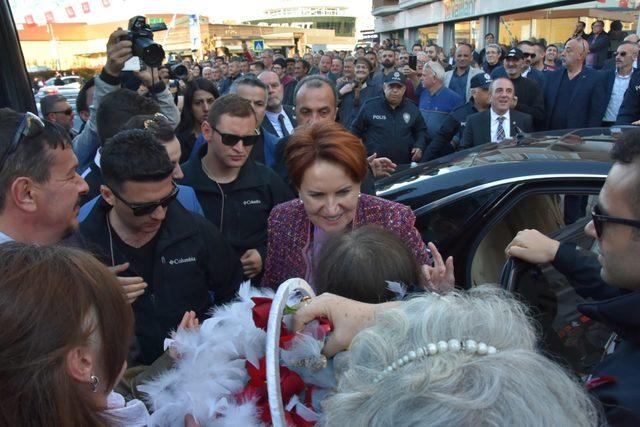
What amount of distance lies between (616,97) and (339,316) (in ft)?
23.4

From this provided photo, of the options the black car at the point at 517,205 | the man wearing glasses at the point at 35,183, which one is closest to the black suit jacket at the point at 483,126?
the black car at the point at 517,205

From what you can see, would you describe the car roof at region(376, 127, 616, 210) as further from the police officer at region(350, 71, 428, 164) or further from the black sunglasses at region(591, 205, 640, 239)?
the police officer at region(350, 71, 428, 164)

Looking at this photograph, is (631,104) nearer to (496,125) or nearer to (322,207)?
(496,125)

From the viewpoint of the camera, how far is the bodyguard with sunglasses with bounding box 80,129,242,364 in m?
2.17

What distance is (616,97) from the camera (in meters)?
6.86

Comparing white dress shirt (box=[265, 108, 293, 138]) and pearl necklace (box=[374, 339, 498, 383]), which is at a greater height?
pearl necklace (box=[374, 339, 498, 383])

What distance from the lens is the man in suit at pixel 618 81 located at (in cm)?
683

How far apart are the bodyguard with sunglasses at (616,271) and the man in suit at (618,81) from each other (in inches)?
233

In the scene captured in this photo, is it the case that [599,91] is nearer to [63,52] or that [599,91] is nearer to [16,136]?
[16,136]

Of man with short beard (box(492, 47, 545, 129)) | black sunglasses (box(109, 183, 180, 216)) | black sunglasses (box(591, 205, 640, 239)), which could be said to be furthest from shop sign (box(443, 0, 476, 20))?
black sunglasses (box(591, 205, 640, 239))

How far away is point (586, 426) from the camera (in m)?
0.81

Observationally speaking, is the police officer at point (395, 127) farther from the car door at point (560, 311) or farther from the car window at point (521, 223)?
the car door at point (560, 311)

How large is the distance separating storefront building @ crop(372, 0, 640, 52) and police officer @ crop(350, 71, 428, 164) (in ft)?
43.3

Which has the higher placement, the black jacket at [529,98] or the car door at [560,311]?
the black jacket at [529,98]
